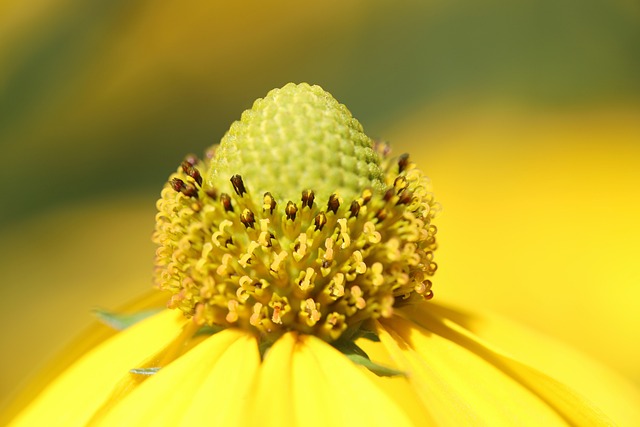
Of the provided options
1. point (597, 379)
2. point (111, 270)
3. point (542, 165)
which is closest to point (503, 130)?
point (542, 165)

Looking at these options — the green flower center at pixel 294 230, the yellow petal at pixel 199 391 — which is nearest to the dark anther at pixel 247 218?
the green flower center at pixel 294 230

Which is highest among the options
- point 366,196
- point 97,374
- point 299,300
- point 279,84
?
point 279,84

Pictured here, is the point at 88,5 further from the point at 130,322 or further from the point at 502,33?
the point at 130,322

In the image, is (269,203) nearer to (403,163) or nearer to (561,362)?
(403,163)

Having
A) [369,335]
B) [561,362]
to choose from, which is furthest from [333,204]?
[561,362]

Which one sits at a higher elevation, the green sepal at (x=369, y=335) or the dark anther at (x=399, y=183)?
the dark anther at (x=399, y=183)

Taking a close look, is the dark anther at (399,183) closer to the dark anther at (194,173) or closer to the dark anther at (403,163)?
the dark anther at (403,163)

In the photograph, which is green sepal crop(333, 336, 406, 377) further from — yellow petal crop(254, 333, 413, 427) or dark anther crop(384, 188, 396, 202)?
dark anther crop(384, 188, 396, 202)
